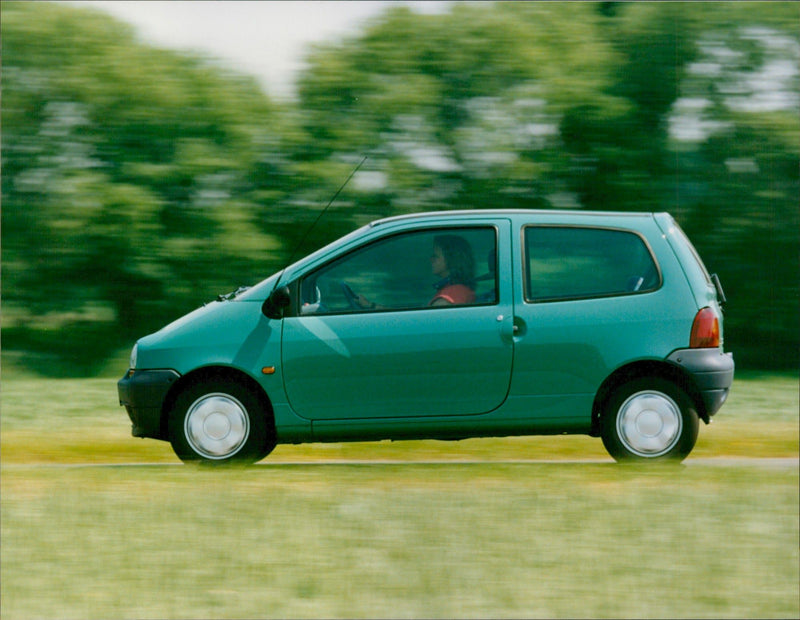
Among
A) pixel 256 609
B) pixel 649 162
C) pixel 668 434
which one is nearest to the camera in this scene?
pixel 256 609

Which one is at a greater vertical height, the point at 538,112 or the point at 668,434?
the point at 538,112

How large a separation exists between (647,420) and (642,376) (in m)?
0.27

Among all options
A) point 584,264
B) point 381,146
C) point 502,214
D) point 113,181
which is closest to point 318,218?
point 381,146

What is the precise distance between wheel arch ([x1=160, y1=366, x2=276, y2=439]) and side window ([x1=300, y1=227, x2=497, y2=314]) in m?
0.54

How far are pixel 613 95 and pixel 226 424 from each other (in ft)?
17.5

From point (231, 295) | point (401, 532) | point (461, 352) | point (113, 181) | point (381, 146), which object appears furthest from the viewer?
point (381, 146)

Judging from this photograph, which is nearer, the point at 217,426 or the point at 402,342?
the point at 402,342

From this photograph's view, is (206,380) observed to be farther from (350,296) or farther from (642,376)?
(642,376)

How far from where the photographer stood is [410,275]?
6828 millimetres

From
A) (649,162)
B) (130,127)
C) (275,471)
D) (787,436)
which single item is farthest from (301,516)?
(649,162)

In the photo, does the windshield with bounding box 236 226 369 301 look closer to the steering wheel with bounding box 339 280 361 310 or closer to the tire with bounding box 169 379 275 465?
the steering wheel with bounding box 339 280 361 310

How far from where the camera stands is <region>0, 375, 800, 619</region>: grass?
4.43 metres

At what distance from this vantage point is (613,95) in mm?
10336

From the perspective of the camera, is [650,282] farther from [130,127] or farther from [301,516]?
[130,127]
